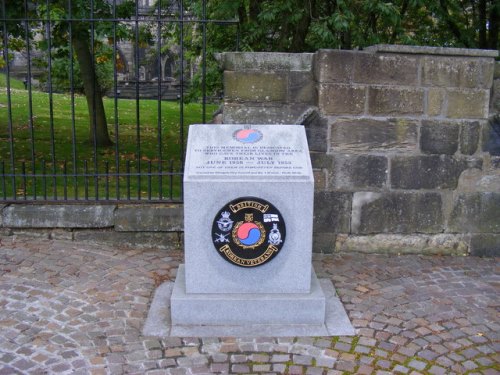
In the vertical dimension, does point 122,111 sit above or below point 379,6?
below

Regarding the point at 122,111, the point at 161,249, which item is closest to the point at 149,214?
the point at 161,249

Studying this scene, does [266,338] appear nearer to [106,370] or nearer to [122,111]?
[106,370]

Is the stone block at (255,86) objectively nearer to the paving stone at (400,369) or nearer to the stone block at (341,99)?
the stone block at (341,99)

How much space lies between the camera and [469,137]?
5.58 m

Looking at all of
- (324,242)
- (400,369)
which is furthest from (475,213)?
(400,369)

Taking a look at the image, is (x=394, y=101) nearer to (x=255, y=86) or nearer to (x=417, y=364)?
(x=255, y=86)

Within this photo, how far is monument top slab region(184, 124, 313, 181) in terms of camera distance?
4105mm

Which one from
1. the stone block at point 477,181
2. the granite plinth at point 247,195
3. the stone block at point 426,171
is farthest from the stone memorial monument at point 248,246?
the stone block at point 477,181

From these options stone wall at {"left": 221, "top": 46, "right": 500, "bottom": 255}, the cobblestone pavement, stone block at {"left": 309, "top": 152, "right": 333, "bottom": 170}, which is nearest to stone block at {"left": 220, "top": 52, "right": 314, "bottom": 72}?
stone wall at {"left": 221, "top": 46, "right": 500, "bottom": 255}

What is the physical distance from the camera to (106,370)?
357cm

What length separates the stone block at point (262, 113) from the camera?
5461 millimetres

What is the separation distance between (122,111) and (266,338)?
13052 millimetres

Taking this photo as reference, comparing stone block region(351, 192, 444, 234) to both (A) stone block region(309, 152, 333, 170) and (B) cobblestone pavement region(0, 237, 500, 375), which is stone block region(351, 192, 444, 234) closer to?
(B) cobblestone pavement region(0, 237, 500, 375)

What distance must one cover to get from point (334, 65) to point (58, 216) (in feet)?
9.89
